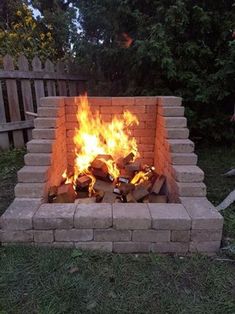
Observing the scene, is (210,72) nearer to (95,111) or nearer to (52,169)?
(95,111)

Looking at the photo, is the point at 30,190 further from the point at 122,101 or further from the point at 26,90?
the point at 26,90

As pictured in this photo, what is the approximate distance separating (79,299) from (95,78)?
4.86m

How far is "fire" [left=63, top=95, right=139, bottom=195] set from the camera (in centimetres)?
361

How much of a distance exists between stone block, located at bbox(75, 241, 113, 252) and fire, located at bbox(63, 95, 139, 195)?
4.06 ft

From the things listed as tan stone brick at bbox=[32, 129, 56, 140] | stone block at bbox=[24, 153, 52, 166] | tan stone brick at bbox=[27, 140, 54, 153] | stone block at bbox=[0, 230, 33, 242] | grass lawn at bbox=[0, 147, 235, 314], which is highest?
tan stone brick at bbox=[32, 129, 56, 140]

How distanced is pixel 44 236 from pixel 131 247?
76 centimetres

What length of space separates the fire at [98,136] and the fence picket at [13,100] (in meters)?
2.02


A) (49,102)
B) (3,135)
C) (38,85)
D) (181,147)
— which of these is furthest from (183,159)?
(38,85)

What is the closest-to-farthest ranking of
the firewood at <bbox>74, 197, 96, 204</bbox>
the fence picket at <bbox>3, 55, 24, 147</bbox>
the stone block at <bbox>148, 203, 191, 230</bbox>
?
the stone block at <bbox>148, 203, 191, 230</bbox>, the firewood at <bbox>74, 197, 96, 204</bbox>, the fence picket at <bbox>3, 55, 24, 147</bbox>

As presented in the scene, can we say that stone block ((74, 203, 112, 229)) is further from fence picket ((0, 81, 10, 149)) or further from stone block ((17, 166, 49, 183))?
fence picket ((0, 81, 10, 149))

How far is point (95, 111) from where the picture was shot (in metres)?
3.72

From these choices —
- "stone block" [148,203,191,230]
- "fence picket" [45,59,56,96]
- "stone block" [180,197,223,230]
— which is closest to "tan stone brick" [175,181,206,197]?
"stone block" [180,197,223,230]

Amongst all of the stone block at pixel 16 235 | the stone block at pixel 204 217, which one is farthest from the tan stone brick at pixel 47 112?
the stone block at pixel 204 217

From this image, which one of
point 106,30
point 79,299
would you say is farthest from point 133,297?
point 106,30
